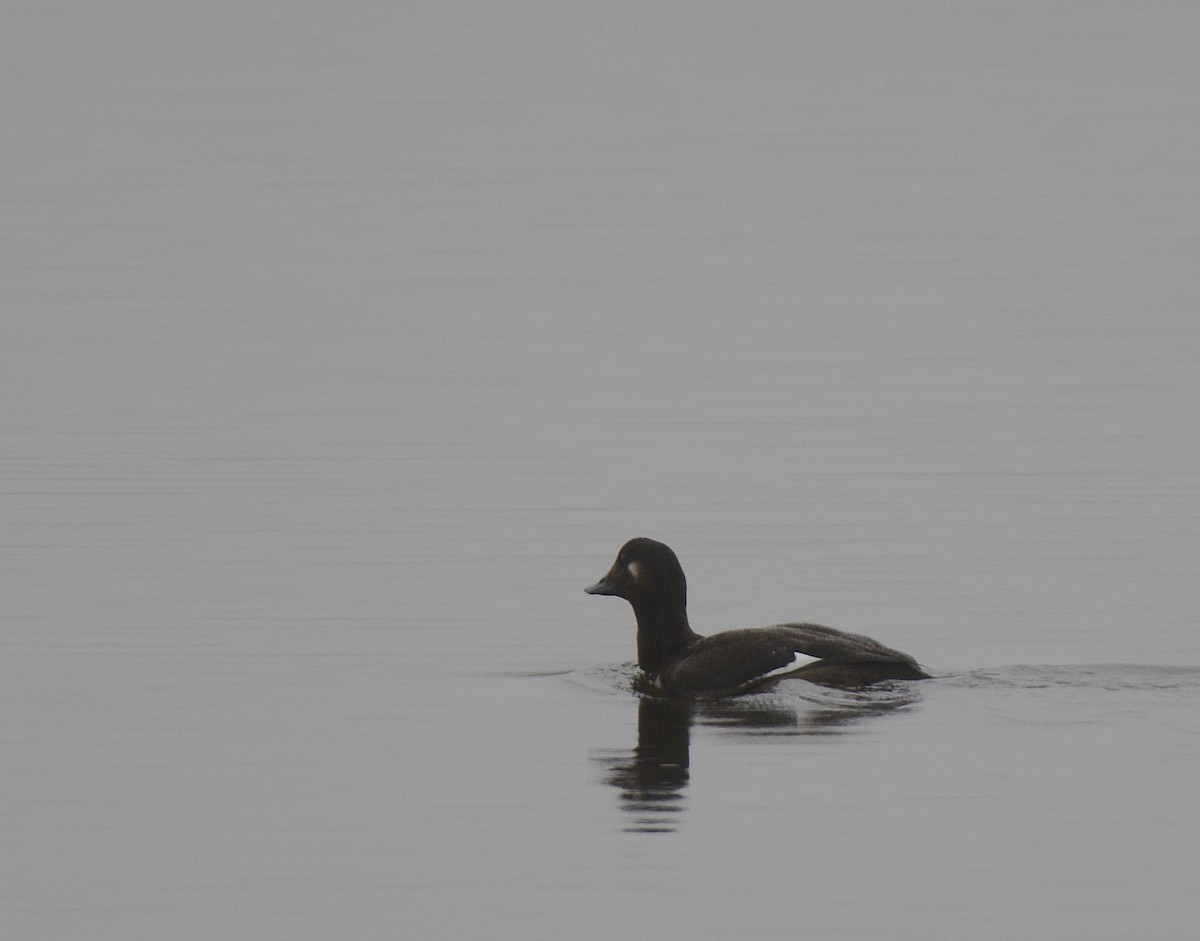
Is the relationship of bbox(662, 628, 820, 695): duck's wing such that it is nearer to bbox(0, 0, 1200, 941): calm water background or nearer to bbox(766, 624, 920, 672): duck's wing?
bbox(766, 624, 920, 672): duck's wing

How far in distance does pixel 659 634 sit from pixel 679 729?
66.1 inches

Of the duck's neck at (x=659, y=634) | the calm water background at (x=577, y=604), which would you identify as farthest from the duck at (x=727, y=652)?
the calm water background at (x=577, y=604)

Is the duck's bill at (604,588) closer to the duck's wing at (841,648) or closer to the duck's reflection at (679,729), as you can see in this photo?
the duck's reflection at (679,729)

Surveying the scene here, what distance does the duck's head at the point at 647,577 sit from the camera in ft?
43.4

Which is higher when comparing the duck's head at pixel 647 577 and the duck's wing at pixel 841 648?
the duck's head at pixel 647 577

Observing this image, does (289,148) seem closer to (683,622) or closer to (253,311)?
(253,311)

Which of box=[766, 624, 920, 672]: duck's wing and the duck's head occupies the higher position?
the duck's head

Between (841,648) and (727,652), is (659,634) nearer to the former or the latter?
(727,652)

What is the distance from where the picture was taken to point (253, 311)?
48219 mm

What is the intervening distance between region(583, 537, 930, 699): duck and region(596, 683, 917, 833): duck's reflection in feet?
0.37

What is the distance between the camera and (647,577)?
13297 mm

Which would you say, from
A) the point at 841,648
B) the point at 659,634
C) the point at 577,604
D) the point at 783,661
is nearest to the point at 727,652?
the point at 783,661

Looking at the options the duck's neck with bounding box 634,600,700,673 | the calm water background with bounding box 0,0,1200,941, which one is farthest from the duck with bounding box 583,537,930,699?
the calm water background with bounding box 0,0,1200,941

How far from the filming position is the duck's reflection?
9852mm
